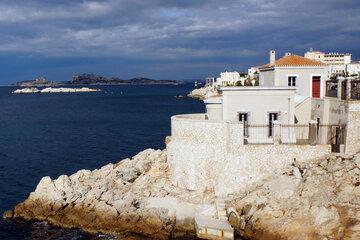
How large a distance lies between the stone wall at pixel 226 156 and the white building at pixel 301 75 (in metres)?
7.10

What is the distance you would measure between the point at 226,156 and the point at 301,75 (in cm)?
948

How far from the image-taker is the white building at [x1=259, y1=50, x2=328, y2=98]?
1252 inches

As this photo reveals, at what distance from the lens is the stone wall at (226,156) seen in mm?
26172

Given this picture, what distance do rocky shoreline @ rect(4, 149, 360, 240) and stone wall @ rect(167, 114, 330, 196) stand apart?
544 mm

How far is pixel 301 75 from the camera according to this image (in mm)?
31969

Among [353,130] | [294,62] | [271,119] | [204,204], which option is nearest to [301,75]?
[294,62]

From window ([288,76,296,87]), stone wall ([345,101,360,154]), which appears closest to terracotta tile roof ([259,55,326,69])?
window ([288,76,296,87])

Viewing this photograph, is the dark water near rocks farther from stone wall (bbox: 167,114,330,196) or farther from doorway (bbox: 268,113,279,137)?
doorway (bbox: 268,113,279,137)

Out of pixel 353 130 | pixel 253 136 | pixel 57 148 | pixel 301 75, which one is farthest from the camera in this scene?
pixel 57 148

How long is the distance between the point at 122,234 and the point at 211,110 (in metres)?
10.2

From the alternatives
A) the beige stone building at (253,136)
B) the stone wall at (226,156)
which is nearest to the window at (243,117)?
the beige stone building at (253,136)

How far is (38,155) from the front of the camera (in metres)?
50.8

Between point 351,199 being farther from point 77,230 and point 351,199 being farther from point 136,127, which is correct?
point 136,127

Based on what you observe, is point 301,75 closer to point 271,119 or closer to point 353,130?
point 271,119
